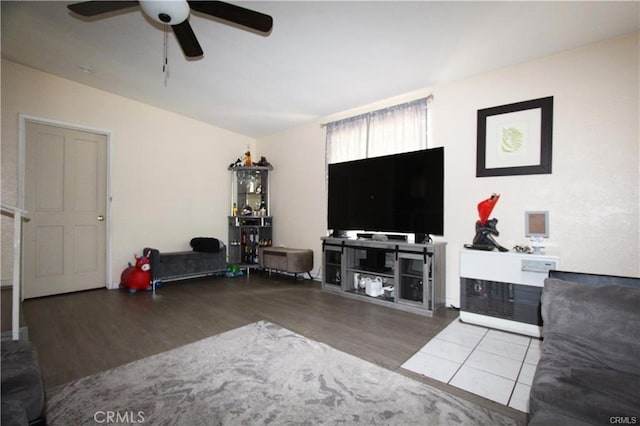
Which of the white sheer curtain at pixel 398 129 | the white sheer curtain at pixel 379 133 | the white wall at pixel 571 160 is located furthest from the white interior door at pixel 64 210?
the white wall at pixel 571 160

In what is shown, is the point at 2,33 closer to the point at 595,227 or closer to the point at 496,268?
the point at 496,268

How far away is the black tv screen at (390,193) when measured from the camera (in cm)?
319

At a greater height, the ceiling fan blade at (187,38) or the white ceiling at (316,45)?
the white ceiling at (316,45)

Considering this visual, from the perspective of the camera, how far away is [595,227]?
99.6 inches

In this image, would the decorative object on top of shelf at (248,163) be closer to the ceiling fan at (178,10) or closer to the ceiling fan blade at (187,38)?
the ceiling fan blade at (187,38)

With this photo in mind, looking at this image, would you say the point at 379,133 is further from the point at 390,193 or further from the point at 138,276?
the point at 138,276

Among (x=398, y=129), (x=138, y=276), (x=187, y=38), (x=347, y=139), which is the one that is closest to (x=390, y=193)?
(x=398, y=129)

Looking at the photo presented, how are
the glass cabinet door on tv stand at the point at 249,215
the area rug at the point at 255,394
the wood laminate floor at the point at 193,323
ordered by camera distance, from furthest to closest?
1. the glass cabinet door on tv stand at the point at 249,215
2. the wood laminate floor at the point at 193,323
3. the area rug at the point at 255,394

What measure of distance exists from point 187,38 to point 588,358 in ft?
10.4

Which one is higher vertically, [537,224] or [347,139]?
[347,139]

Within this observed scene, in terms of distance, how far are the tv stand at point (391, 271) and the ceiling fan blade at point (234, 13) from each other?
249 cm

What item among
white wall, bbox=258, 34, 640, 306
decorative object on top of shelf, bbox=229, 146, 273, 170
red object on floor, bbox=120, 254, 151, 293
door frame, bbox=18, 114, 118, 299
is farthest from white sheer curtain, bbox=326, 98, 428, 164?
door frame, bbox=18, 114, 118, 299

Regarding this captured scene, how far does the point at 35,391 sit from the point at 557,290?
247 cm

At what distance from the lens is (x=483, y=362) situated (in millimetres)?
2070
